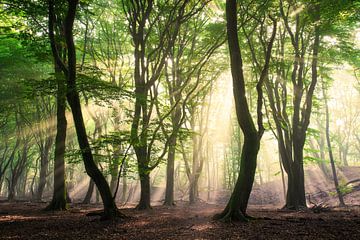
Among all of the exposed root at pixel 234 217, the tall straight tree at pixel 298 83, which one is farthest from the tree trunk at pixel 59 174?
the tall straight tree at pixel 298 83

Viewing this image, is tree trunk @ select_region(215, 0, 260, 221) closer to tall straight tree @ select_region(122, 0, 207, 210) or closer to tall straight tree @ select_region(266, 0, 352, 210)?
tall straight tree @ select_region(122, 0, 207, 210)

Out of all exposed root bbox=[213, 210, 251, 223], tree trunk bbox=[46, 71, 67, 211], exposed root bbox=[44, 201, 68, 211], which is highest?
tree trunk bbox=[46, 71, 67, 211]

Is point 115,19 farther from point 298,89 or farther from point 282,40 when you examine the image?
point 298,89

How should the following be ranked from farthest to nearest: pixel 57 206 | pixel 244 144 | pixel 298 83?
1. pixel 298 83
2. pixel 57 206
3. pixel 244 144

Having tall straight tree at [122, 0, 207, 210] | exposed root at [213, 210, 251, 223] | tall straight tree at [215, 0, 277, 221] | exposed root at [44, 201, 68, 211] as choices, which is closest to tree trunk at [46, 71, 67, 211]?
exposed root at [44, 201, 68, 211]

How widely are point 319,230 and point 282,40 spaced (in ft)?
38.9

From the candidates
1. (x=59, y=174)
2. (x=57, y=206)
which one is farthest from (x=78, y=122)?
(x=57, y=206)

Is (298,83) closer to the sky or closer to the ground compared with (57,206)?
closer to the sky

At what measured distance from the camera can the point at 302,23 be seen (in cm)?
1468

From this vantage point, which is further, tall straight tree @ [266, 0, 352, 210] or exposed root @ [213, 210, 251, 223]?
tall straight tree @ [266, 0, 352, 210]

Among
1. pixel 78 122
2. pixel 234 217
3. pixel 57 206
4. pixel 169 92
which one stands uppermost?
pixel 169 92

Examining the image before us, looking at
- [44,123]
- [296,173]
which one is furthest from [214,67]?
[44,123]

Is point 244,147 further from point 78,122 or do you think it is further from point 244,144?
point 78,122

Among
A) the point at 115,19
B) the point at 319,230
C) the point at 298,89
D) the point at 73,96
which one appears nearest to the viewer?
the point at 319,230
